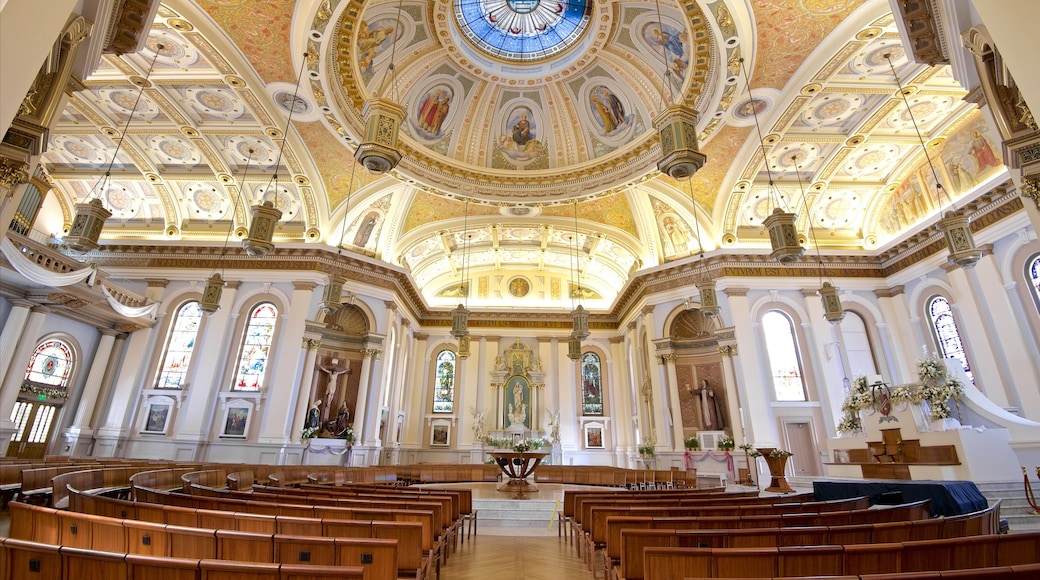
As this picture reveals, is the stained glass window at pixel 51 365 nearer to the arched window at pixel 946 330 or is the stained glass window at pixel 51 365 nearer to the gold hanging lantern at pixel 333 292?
the gold hanging lantern at pixel 333 292

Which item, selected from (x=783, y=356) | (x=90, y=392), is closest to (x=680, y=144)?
(x=783, y=356)

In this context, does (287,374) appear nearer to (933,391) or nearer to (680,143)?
(680,143)

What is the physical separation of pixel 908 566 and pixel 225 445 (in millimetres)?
16768

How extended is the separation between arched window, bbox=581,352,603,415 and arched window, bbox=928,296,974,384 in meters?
12.8

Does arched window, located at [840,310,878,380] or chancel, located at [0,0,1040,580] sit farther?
arched window, located at [840,310,878,380]

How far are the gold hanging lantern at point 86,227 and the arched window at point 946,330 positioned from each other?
2270 cm

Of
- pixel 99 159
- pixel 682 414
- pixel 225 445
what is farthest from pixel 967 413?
pixel 99 159

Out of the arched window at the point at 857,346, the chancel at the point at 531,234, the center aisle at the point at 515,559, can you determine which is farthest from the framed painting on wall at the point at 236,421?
the arched window at the point at 857,346

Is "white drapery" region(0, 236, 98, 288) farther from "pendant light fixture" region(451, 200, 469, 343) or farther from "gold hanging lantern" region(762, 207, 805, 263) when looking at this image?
"gold hanging lantern" region(762, 207, 805, 263)

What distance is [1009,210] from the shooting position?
12492 millimetres

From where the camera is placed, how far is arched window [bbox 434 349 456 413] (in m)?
22.3

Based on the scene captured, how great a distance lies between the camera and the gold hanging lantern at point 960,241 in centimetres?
876

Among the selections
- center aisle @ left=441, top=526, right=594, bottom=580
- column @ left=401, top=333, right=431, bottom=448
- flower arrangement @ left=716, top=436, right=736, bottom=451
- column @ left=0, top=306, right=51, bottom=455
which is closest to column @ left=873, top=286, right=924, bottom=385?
flower arrangement @ left=716, top=436, right=736, bottom=451

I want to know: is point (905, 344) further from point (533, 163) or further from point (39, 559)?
point (39, 559)
